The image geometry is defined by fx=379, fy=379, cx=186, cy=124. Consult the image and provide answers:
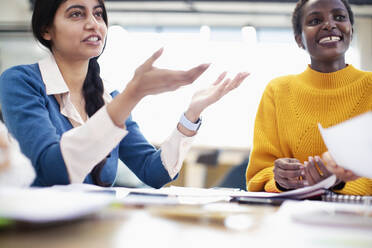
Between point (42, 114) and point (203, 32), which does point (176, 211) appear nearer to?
point (42, 114)

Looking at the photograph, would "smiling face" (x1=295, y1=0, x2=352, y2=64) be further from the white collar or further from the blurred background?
the blurred background

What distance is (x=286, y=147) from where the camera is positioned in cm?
150

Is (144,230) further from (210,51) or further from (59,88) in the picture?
(210,51)

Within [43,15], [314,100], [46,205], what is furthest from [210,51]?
[46,205]

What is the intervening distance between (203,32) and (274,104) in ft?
16.1

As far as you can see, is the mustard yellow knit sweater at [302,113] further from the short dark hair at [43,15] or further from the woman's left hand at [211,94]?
the short dark hair at [43,15]

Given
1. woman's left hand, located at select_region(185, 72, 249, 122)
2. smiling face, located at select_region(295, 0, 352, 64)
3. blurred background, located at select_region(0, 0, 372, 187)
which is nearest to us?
woman's left hand, located at select_region(185, 72, 249, 122)

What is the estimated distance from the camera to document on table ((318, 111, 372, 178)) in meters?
0.74

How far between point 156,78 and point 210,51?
5.36 m

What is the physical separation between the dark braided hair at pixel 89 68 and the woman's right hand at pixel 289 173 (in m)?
0.57

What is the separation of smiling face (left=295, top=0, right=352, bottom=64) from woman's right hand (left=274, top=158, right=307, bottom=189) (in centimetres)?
52

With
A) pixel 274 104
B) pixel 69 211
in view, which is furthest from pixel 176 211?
pixel 274 104

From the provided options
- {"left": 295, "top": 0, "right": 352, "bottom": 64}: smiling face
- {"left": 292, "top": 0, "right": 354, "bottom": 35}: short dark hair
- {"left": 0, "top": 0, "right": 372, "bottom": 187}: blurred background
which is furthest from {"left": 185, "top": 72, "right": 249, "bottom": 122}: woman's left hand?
{"left": 0, "top": 0, "right": 372, "bottom": 187}: blurred background

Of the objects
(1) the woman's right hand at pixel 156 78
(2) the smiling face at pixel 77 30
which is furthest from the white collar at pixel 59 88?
(1) the woman's right hand at pixel 156 78
